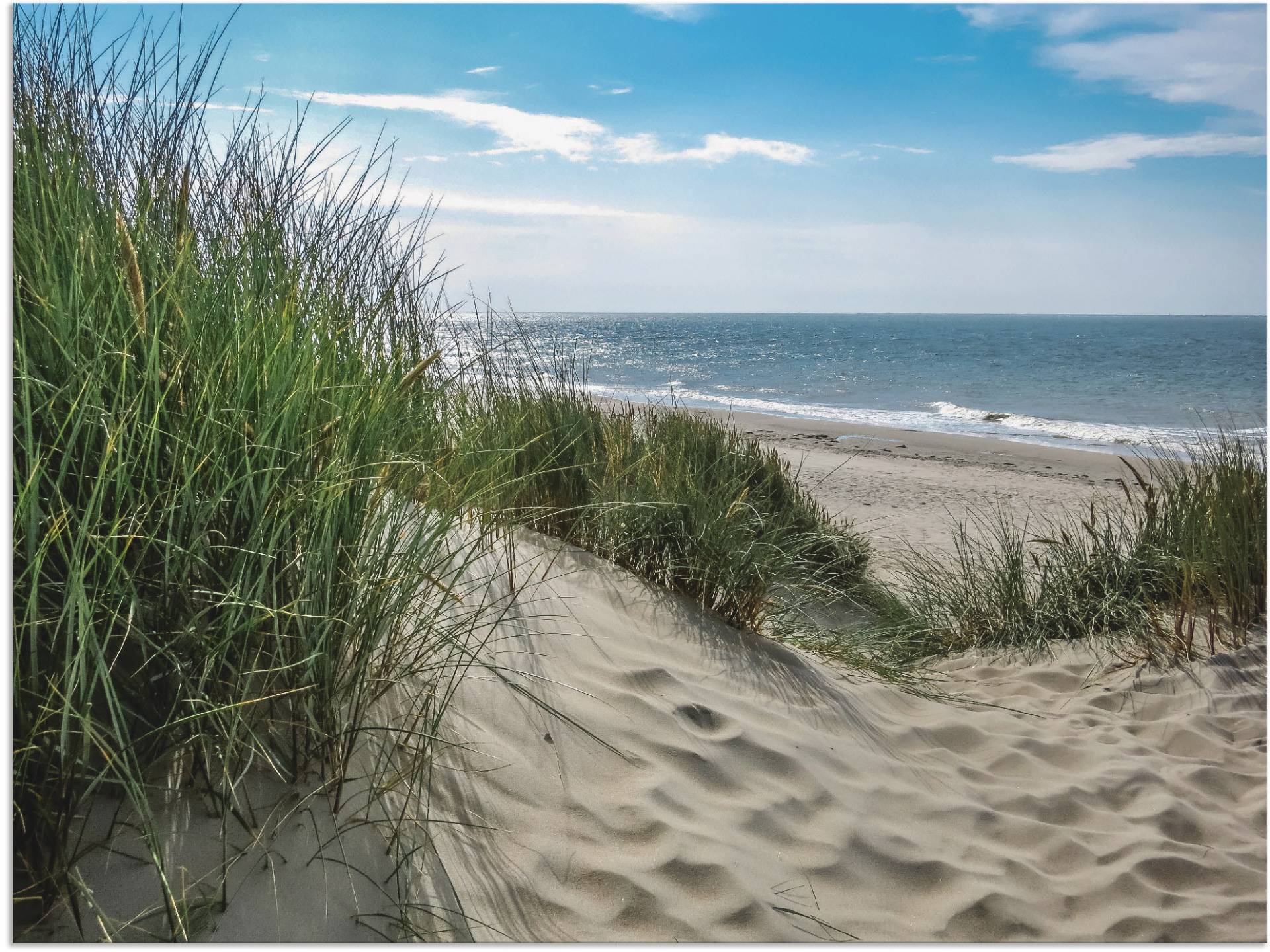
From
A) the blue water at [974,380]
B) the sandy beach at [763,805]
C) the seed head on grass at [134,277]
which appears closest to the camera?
the seed head on grass at [134,277]

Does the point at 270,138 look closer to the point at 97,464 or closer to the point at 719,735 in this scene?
the point at 97,464

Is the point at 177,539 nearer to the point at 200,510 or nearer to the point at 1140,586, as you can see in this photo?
the point at 200,510

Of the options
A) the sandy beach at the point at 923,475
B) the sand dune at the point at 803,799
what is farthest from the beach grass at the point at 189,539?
the sandy beach at the point at 923,475

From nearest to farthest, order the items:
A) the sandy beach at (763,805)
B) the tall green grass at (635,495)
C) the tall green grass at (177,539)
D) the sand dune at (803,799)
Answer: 1. the tall green grass at (177,539)
2. the sandy beach at (763,805)
3. the sand dune at (803,799)
4. the tall green grass at (635,495)

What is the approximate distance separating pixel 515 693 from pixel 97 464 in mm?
1131

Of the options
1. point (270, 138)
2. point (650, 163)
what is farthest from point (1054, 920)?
point (270, 138)

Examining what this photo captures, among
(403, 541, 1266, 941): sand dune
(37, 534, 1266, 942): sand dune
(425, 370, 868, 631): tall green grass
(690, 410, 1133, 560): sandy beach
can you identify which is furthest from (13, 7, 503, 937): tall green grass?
(690, 410, 1133, 560): sandy beach

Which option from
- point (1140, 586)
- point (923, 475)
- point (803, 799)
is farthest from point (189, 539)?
point (923, 475)

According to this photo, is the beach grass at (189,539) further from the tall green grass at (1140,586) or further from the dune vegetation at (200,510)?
the tall green grass at (1140,586)

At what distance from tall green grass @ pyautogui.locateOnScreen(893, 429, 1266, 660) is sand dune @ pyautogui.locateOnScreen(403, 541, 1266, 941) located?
54 centimetres

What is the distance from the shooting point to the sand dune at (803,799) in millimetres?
1701

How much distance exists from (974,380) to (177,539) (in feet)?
96.3

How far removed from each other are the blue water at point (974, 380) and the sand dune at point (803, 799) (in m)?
3.06

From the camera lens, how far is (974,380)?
27.8m
